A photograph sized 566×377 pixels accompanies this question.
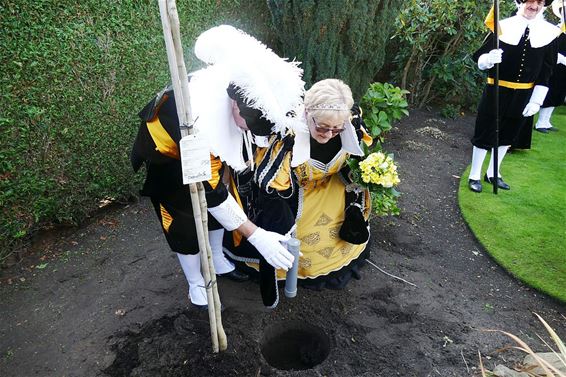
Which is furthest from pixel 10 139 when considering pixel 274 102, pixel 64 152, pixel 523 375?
pixel 523 375

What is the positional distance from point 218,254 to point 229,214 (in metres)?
0.78

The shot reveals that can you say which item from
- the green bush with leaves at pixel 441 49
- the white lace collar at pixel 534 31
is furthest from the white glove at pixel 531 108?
the green bush with leaves at pixel 441 49

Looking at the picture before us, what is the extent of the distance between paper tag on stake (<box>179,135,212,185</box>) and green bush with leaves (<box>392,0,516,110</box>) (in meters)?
4.33

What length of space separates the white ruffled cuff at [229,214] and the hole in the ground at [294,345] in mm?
849

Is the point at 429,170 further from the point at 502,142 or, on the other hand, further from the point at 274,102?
the point at 274,102

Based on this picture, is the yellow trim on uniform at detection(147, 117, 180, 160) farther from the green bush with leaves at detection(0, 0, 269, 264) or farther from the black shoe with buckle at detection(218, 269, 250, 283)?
the green bush with leaves at detection(0, 0, 269, 264)

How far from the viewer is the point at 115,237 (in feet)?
11.0

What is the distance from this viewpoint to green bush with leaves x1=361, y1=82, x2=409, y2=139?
3.59 metres

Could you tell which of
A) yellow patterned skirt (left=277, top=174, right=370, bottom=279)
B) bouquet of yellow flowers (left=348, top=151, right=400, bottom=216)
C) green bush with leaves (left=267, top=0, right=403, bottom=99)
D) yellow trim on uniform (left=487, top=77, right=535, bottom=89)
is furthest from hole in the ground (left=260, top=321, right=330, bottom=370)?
yellow trim on uniform (left=487, top=77, right=535, bottom=89)

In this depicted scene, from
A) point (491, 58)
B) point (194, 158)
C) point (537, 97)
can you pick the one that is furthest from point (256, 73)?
point (537, 97)

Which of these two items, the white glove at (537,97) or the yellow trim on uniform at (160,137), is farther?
the white glove at (537,97)

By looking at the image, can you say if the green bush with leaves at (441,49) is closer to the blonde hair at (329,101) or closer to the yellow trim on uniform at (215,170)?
the blonde hair at (329,101)

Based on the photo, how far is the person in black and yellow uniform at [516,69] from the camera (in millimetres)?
3699

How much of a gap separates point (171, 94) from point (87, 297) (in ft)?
5.24
